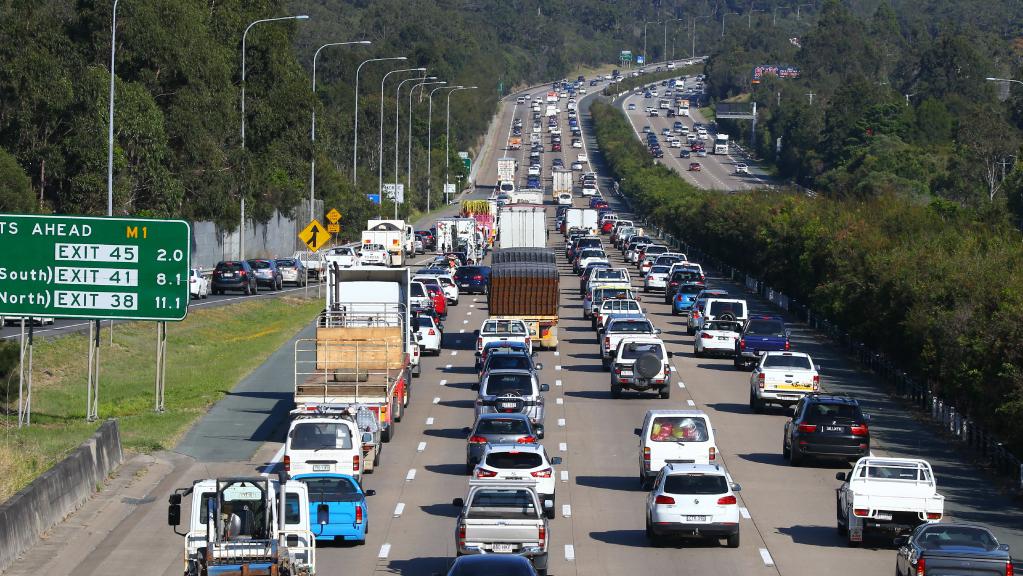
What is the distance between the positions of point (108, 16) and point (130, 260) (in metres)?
38.1

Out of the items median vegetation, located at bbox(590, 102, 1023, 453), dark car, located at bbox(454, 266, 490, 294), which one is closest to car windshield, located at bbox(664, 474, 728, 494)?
median vegetation, located at bbox(590, 102, 1023, 453)

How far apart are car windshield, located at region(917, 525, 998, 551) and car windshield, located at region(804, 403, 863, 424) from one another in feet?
37.4

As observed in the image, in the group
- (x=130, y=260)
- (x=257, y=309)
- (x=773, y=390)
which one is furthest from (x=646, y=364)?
(x=257, y=309)

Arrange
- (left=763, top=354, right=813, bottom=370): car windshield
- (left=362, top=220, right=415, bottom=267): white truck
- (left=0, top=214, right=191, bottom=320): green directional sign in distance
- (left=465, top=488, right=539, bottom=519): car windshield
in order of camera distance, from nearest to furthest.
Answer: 1. (left=465, top=488, right=539, bottom=519): car windshield
2. (left=0, top=214, right=191, bottom=320): green directional sign in distance
3. (left=763, top=354, right=813, bottom=370): car windshield
4. (left=362, top=220, right=415, bottom=267): white truck

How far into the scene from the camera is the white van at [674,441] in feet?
97.1

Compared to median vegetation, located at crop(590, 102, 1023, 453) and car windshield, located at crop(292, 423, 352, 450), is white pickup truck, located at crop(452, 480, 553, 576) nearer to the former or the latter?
car windshield, located at crop(292, 423, 352, 450)

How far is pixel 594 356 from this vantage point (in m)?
53.3

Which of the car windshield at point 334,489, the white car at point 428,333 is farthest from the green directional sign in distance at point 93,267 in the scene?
the white car at point 428,333

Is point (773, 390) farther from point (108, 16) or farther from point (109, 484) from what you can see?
point (108, 16)

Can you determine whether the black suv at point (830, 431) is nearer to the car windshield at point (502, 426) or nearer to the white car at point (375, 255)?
the car windshield at point (502, 426)

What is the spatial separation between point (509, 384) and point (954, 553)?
16786mm

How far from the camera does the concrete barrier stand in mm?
23047

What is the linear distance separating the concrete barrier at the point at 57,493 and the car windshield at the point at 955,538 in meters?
13.0

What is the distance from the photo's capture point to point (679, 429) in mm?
29859
